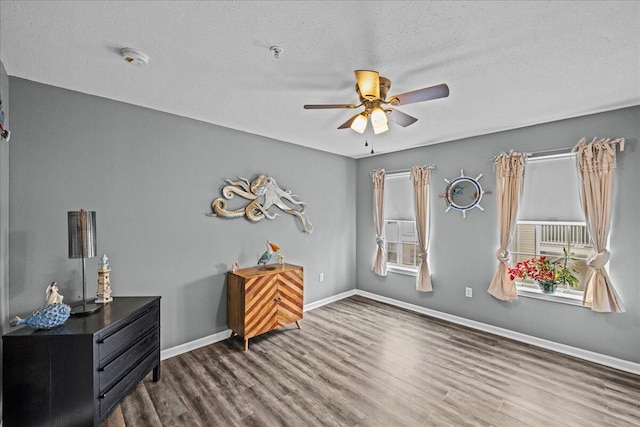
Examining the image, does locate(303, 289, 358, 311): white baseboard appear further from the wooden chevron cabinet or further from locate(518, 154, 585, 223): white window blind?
locate(518, 154, 585, 223): white window blind

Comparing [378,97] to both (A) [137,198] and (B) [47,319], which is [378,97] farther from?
(B) [47,319]

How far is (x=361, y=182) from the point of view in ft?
17.6

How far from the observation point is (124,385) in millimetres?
2131

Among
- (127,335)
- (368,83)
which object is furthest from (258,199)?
(368,83)

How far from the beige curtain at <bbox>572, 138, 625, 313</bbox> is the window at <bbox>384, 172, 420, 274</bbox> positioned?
6.79 ft

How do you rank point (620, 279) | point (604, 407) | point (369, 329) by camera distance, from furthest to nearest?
1. point (369, 329)
2. point (620, 279)
3. point (604, 407)

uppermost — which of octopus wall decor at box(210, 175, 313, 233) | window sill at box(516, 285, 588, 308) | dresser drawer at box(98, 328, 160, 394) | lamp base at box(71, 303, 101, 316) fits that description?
octopus wall decor at box(210, 175, 313, 233)

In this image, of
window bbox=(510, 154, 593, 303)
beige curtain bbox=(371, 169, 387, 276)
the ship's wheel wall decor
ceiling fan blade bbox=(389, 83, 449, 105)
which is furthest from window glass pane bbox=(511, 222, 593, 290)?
ceiling fan blade bbox=(389, 83, 449, 105)

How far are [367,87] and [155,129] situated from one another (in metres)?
2.27

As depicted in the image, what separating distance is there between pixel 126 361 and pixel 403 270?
12.6 feet

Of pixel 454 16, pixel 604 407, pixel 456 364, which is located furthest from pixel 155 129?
pixel 604 407

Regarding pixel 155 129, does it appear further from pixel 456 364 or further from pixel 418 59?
pixel 456 364

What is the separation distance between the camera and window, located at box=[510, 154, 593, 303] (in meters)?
3.11

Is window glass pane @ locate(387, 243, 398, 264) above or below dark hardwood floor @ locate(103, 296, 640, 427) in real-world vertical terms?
above
